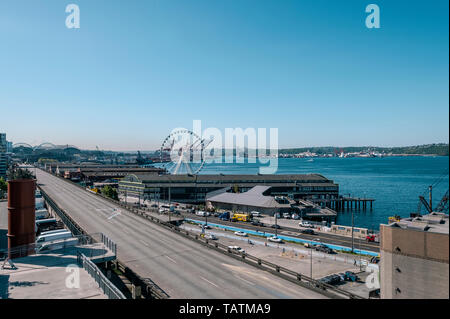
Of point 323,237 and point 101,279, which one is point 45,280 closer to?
point 101,279

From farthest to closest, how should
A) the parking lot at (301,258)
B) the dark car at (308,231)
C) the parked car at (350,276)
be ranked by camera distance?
the dark car at (308,231)
the parking lot at (301,258)
the parked car at (350,276)

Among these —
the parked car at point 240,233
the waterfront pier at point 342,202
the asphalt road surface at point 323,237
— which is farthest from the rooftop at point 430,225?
the waterfront pier at point 342,202

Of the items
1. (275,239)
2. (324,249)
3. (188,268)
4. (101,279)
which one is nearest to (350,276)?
(324,249)

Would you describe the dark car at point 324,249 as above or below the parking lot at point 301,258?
above

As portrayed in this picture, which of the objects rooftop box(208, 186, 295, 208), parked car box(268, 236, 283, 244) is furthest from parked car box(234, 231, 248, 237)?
rooftop box(208, 186, 295, 208)

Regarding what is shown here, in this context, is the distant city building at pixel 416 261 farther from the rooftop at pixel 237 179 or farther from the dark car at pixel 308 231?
the rooftop at pixel 237 179

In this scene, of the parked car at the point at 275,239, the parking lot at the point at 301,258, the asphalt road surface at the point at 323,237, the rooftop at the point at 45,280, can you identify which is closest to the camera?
the rooftop at the point at 45,280
